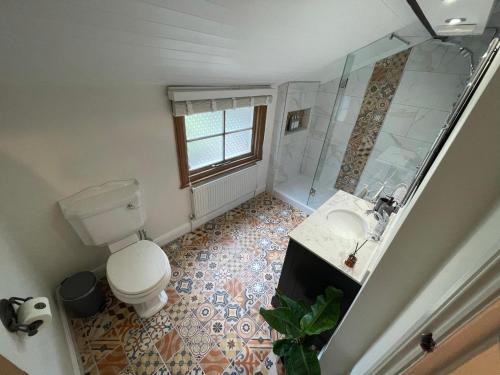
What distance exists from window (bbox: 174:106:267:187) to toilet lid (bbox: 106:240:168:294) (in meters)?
0.67

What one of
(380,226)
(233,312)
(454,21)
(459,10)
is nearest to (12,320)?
(233,312)

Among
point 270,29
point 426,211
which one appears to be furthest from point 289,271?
point 270,29

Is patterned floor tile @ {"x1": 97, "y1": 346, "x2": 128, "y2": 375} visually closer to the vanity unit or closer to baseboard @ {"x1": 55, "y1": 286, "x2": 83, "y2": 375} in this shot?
baseboard @ {"x1": 55, "y1": 286, "x2": 83, "y2": 375}

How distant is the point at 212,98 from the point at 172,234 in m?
1.35

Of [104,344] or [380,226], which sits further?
[104,344]

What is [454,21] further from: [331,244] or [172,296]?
[172,296]

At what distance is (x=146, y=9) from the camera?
0.71 m

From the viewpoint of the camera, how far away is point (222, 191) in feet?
7.36

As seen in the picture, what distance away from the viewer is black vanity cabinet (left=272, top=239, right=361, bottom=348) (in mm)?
1116

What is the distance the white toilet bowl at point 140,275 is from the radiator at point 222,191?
0.67 metres

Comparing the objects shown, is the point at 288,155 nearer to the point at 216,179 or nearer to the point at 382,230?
the point at 216,179

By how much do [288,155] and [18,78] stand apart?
2520 millimetres

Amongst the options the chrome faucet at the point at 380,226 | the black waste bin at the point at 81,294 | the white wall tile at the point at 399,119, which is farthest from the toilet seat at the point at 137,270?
the white wall tile at the point at 399,119

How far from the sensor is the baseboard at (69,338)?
121cm
